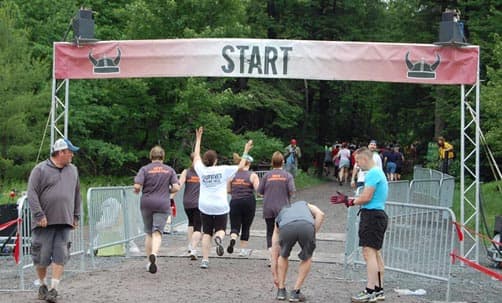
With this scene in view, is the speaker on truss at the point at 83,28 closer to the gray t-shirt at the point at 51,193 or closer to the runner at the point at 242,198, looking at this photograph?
the runner at the point at 242,198

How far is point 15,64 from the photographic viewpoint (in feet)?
79.4

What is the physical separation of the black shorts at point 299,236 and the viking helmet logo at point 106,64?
6.22m

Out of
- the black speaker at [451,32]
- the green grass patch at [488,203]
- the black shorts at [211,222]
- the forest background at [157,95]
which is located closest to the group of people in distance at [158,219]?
the black shorts at [211,222]

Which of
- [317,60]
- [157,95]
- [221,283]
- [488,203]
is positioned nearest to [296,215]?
[221,283]

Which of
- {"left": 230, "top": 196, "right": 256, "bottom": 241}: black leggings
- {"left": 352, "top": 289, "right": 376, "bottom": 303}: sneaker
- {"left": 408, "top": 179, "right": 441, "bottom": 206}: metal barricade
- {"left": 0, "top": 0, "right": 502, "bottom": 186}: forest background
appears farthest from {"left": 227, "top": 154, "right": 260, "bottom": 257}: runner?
{"left": 0, "top": 0, "right": 502, "bottom": 186}: forest background

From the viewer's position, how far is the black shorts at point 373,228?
8.62 meters

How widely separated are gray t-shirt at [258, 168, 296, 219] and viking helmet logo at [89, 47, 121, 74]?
4.02m

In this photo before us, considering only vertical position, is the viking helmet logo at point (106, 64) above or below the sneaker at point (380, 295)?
above

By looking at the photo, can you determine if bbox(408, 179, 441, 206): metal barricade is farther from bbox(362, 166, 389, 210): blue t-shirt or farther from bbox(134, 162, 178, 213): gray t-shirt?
bbox(362, 166, 389, 210): blue t-shirt

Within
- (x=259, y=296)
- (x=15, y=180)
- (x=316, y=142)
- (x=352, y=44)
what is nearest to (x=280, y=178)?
(x=259, y=296)

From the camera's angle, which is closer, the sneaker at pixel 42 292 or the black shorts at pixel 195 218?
the sneaker at pixel 42 292

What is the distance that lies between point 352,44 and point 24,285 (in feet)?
22.2

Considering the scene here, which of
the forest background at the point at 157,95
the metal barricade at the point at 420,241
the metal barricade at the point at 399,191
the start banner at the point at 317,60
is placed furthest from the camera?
the forest background at the point at 157,95

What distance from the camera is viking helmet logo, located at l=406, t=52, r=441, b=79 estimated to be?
499 inches
